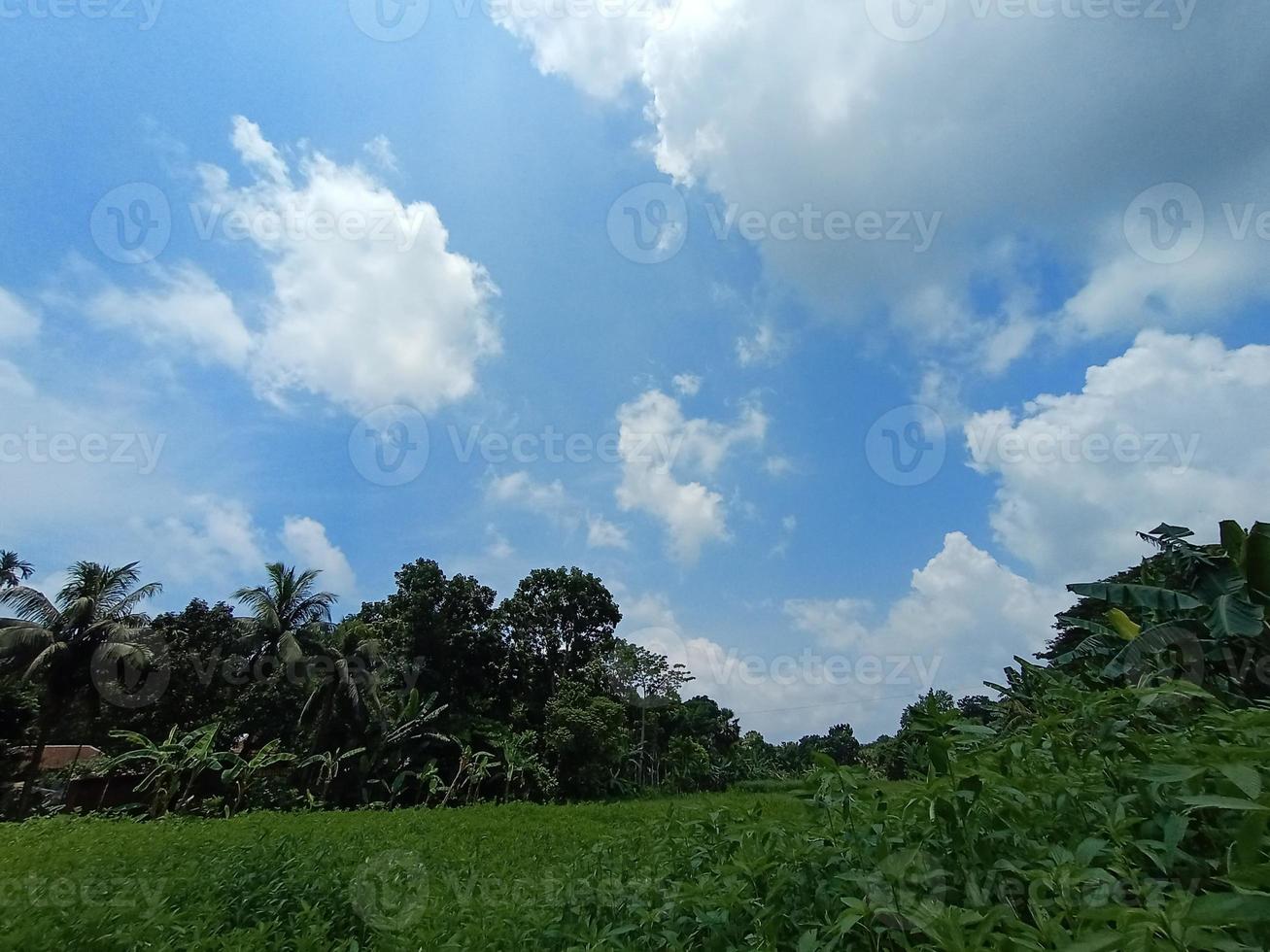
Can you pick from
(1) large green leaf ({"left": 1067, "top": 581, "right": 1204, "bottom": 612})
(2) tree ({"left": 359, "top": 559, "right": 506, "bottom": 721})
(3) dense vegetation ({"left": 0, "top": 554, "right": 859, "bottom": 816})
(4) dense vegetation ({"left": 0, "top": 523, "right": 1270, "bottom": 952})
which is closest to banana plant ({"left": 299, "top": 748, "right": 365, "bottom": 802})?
(3) dense vegetation ({"left": 0, "top": 554, "right": 859, "bottom": 816})

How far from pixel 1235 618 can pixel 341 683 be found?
66.5ft

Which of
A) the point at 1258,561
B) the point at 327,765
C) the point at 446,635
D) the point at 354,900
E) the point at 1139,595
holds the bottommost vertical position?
the point at 354,900

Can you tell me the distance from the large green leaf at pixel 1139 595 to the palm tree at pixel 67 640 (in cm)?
2251

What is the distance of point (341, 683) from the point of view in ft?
66.6

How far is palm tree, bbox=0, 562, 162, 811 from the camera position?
60.3 feet

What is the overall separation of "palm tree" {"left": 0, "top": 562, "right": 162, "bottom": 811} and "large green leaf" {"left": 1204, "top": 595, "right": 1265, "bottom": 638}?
23584mm

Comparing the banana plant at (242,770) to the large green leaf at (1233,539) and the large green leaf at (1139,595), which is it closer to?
the large green leaf at (1139,595)

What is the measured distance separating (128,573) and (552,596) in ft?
47.8

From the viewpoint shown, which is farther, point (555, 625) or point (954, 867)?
point (555, 625)

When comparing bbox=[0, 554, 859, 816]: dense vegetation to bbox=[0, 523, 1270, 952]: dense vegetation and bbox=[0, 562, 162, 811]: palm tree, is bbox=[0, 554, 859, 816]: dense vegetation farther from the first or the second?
bbox=[0, 523, 1270, 952]: dense vegetation

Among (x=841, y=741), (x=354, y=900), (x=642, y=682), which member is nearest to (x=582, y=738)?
(x=642, y=682)

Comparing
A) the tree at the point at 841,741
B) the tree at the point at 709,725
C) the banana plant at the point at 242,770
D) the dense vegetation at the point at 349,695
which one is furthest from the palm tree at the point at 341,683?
the tree at the point at 841,741

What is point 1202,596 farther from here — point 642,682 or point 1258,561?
point 642,682

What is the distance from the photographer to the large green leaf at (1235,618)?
23.8 feet
